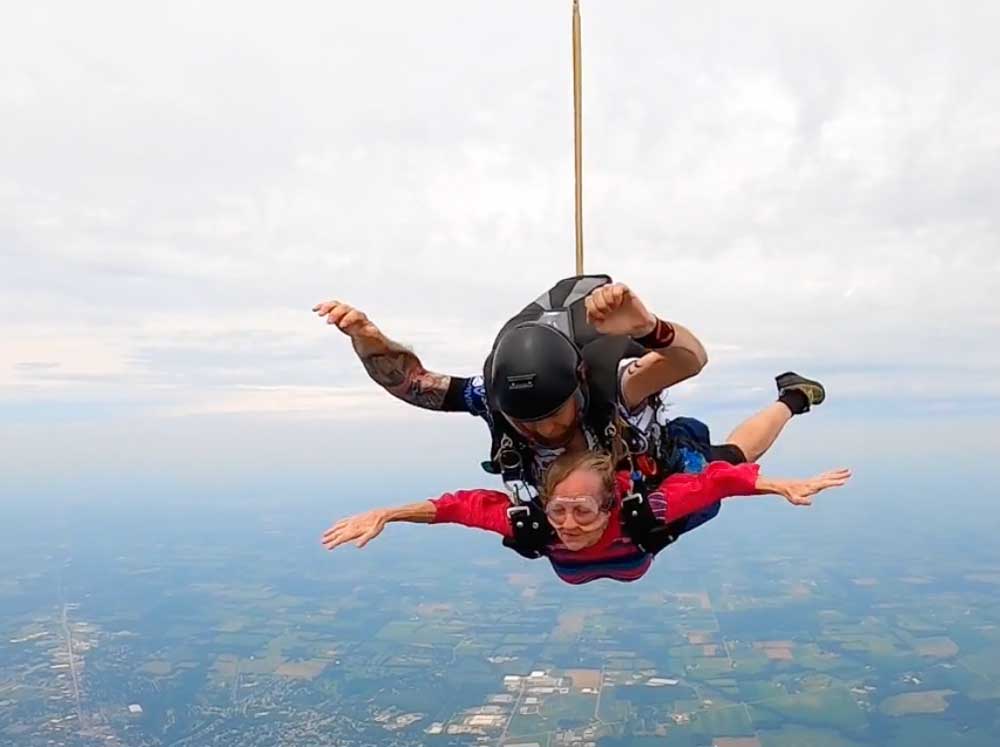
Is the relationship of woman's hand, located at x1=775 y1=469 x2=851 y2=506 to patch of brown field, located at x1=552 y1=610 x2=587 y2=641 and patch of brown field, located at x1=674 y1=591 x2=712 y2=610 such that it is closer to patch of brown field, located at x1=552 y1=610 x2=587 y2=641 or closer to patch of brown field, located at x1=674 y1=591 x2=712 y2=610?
patch of brown field, located at x1=552 y1=610 x2=587 y2=641

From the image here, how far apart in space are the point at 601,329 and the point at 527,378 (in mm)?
249

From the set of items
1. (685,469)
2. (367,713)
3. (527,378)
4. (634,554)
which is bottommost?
(367,713)

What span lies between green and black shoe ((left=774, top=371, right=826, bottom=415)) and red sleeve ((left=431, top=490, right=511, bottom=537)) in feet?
4.83

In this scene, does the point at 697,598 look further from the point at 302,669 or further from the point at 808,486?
the point at 808,486

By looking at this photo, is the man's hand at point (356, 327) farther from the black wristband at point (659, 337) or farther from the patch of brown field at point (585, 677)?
the patch of brown field at point (585, 677)

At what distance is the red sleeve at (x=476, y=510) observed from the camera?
3.39m

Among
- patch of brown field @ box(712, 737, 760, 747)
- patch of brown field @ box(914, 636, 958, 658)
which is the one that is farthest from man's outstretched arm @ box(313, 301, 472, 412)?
patch of brown field @ box(914, 636, 958, 658)

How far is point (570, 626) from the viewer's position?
34469mm

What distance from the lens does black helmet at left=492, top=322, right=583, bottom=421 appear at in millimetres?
2799

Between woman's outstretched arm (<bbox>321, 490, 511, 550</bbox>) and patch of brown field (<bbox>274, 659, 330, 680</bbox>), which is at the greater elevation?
woman's outstretched arm (<bbox>321, 490, 511, 550</bbox>)

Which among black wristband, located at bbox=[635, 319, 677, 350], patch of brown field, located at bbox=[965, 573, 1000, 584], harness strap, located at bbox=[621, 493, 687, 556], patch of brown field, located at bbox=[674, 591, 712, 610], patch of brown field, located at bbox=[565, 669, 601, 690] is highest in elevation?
black wristband, located at bbox=[635, 319, 677, 350]

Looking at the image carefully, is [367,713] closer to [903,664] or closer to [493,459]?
[903,664]

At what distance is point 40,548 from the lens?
56.4 m

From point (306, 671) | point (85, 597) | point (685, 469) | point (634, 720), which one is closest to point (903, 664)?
point (634, 720)
